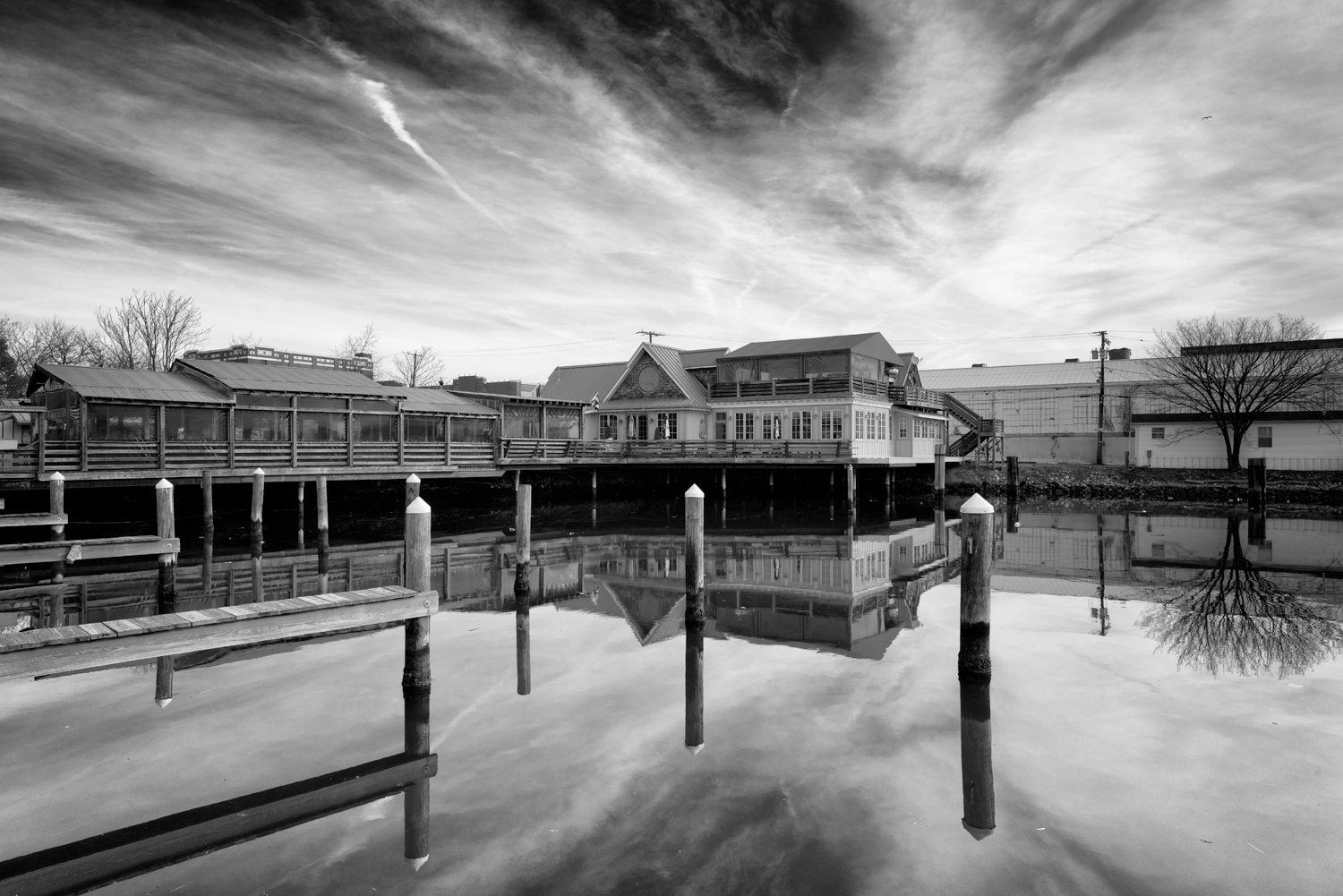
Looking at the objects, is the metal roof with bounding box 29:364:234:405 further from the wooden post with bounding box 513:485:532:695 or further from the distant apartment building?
the wooden post with bounding box 513:485:532:695

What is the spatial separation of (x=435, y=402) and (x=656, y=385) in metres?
15.7

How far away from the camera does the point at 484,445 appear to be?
119ft

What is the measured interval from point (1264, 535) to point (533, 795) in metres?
30.0

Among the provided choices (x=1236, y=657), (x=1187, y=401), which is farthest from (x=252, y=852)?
(x=1187, y=401)

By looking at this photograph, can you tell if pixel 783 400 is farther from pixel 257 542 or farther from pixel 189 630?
pixel 189 630

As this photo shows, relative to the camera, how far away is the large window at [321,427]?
1243 inches

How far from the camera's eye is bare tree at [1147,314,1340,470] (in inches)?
1785

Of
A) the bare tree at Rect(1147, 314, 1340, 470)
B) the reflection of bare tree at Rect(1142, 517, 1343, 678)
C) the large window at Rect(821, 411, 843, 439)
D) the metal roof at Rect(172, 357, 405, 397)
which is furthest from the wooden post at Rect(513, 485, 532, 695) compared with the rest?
the bare tree at Rect(1147, 314, 1340, 470)

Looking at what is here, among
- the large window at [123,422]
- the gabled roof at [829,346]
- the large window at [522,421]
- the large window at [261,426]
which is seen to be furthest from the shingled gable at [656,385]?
the large window at [123,422]

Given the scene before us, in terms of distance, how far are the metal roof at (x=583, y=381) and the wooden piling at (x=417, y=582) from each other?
4324cm

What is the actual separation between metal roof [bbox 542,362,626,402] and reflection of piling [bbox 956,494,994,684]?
43731 millimetres

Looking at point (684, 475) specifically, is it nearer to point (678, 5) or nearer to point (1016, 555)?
point (1016, 555)

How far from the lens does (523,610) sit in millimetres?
14602

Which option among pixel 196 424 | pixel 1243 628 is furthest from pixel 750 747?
pixel 196 424
